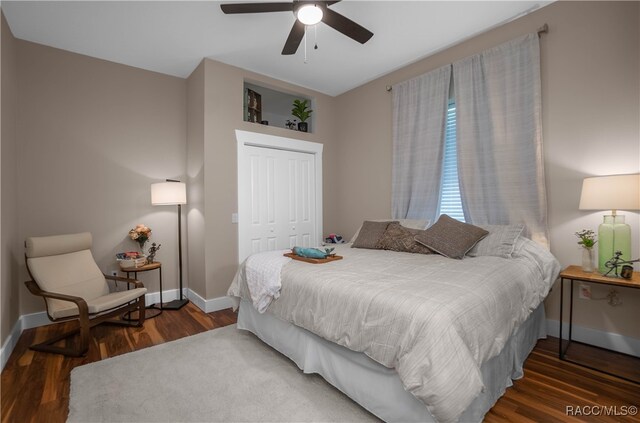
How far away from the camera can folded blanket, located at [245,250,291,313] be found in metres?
2.32

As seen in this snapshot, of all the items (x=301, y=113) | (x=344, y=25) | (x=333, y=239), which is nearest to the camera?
(x=344, y=25)

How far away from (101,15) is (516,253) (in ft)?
13.8

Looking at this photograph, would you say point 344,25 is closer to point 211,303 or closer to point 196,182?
point 196,182

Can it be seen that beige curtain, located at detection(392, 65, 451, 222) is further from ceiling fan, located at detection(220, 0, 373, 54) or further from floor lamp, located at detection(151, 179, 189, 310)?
floor lamp, located at detection(151, 179, 189, 310)

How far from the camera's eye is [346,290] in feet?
5.94

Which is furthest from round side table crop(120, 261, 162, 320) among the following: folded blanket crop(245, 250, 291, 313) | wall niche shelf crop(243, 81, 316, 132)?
wall niche shelf crop(243, 81, 316, 132)

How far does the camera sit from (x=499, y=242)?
2641 mm

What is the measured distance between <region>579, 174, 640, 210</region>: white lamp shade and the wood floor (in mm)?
1190

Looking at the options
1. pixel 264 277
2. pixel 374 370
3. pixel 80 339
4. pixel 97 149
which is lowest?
pixel 80 339

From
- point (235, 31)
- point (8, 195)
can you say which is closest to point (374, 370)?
point (235, 31)

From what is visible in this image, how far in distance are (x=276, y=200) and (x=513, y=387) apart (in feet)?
10.3

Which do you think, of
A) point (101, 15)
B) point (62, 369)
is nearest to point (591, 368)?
point (62, 369)

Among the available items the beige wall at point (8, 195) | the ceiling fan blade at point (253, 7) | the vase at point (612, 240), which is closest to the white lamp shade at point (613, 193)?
the vase at point (612, 240)
